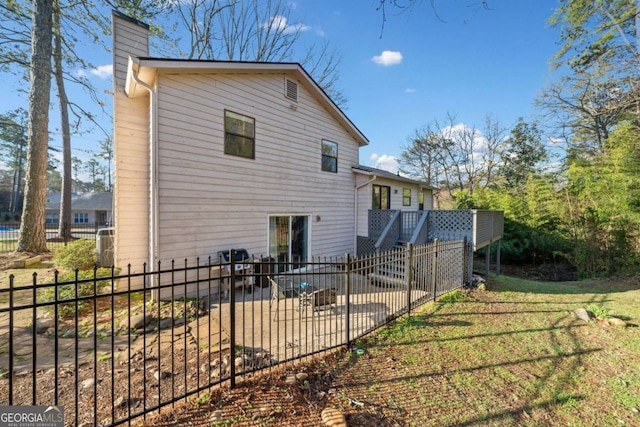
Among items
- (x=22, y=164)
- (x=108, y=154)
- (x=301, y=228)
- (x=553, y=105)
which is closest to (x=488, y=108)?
(x=553, y=105)

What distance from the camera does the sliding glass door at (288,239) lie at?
8.27m

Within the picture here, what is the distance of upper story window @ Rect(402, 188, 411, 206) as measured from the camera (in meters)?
14.3

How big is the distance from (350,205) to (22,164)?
4656cm

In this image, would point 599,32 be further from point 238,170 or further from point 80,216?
point 80,216

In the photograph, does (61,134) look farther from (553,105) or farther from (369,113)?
(553,105)

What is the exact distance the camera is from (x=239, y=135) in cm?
742

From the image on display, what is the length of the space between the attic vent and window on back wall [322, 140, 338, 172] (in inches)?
76.4

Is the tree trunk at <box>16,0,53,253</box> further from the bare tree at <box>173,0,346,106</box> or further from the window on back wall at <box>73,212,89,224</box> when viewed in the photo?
the window on back wall at <box>73,212,89,224</box>

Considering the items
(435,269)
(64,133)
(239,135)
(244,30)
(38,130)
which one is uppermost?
(244,30)

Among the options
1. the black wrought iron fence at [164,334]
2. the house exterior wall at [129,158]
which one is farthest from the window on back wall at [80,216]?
the house exterior wall at [129,158]

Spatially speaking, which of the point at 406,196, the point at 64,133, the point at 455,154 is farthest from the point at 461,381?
the point at 455,154

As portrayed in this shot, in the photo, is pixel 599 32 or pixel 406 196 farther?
pixel 406 196

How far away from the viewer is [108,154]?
3088 cm

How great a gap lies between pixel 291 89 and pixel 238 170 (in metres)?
3.51
